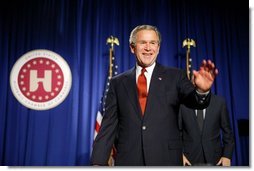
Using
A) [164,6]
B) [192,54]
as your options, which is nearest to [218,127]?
[192,54]

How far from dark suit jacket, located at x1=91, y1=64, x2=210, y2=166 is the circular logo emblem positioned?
14.8 inches

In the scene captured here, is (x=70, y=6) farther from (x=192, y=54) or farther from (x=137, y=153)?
(x=137, y=153)

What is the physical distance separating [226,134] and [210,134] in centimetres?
10

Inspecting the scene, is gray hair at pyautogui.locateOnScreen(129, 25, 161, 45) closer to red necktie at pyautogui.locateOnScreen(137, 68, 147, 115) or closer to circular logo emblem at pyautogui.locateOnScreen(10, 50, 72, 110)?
red necktie at pyautogui.locateOnScreen(137, 68, 147, 115)

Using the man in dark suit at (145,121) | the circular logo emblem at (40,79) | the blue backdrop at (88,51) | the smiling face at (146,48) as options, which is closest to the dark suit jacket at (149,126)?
the man in dark suit at (145,121)

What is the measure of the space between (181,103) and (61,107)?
0.76 m

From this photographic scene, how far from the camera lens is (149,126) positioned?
2080 millimetres

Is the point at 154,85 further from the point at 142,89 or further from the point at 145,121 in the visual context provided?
the point at 145,121

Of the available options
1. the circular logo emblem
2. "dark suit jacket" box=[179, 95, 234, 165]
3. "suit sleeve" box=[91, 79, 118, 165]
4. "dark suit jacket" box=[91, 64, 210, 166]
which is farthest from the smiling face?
the circular logo emblem

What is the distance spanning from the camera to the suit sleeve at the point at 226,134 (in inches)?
87.2

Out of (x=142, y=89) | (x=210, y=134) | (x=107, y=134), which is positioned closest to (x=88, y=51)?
(x=142, y=89)

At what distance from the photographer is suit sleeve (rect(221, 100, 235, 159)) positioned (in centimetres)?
221

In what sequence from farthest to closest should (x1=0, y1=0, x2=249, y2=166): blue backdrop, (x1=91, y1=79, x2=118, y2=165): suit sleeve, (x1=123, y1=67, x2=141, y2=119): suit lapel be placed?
(x1=0, y1=0, x2=249, y2=166): blue backdrop
(x1=123, y1=67, x2=141, y2=119): suit lapel
(x1=91, y1=79, x2=118, y2=165): suit sleeve

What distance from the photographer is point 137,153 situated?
2.06m
